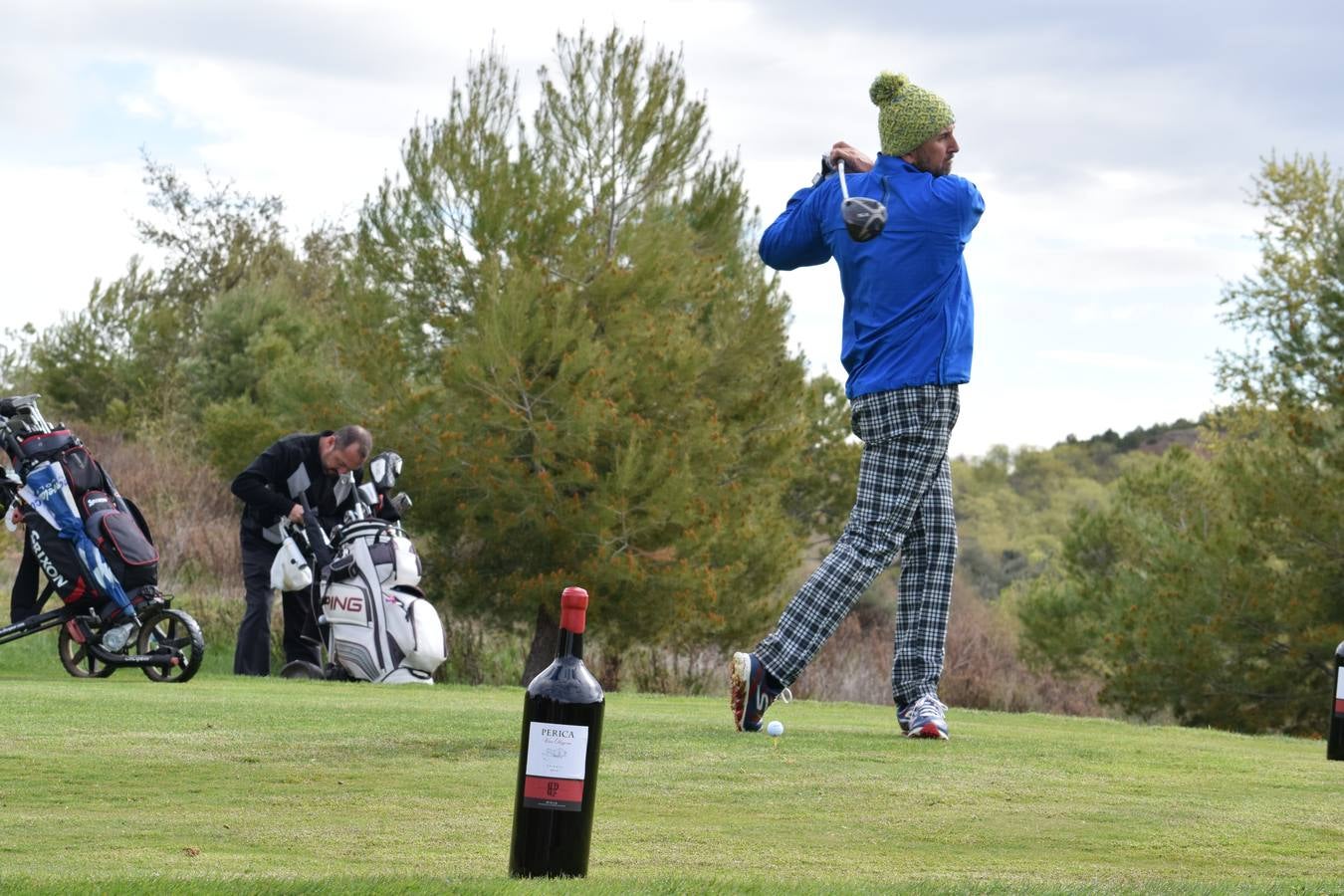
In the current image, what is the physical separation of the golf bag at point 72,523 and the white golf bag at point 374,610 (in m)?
1.31

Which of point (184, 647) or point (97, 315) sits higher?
point (97, 315)

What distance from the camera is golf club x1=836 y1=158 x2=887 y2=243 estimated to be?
6.00 meters

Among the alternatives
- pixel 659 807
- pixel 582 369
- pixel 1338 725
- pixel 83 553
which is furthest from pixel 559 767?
pixel 582 369

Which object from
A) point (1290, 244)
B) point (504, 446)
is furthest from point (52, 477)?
point (1290, 244)

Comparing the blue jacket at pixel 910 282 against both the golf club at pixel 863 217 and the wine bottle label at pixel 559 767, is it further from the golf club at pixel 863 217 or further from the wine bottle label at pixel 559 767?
the wine bottle label at pixel 559 767

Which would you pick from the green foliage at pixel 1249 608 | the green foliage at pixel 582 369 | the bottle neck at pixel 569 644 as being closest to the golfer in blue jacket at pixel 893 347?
the bottle neck at pixel 569 644

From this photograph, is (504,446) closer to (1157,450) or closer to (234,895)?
→ (234,895)

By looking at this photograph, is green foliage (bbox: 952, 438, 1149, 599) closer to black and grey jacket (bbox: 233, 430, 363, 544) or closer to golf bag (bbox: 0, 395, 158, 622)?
black and grey jacket (bbox: 233, 430, 363, 544)

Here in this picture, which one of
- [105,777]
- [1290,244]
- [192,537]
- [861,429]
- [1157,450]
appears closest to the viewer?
[105,777]

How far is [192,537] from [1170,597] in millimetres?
14477

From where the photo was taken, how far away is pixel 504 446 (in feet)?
70.1

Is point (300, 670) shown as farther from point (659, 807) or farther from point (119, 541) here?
point (659, 807)

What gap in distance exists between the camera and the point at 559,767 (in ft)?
10.1

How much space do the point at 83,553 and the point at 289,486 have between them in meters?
1.76
